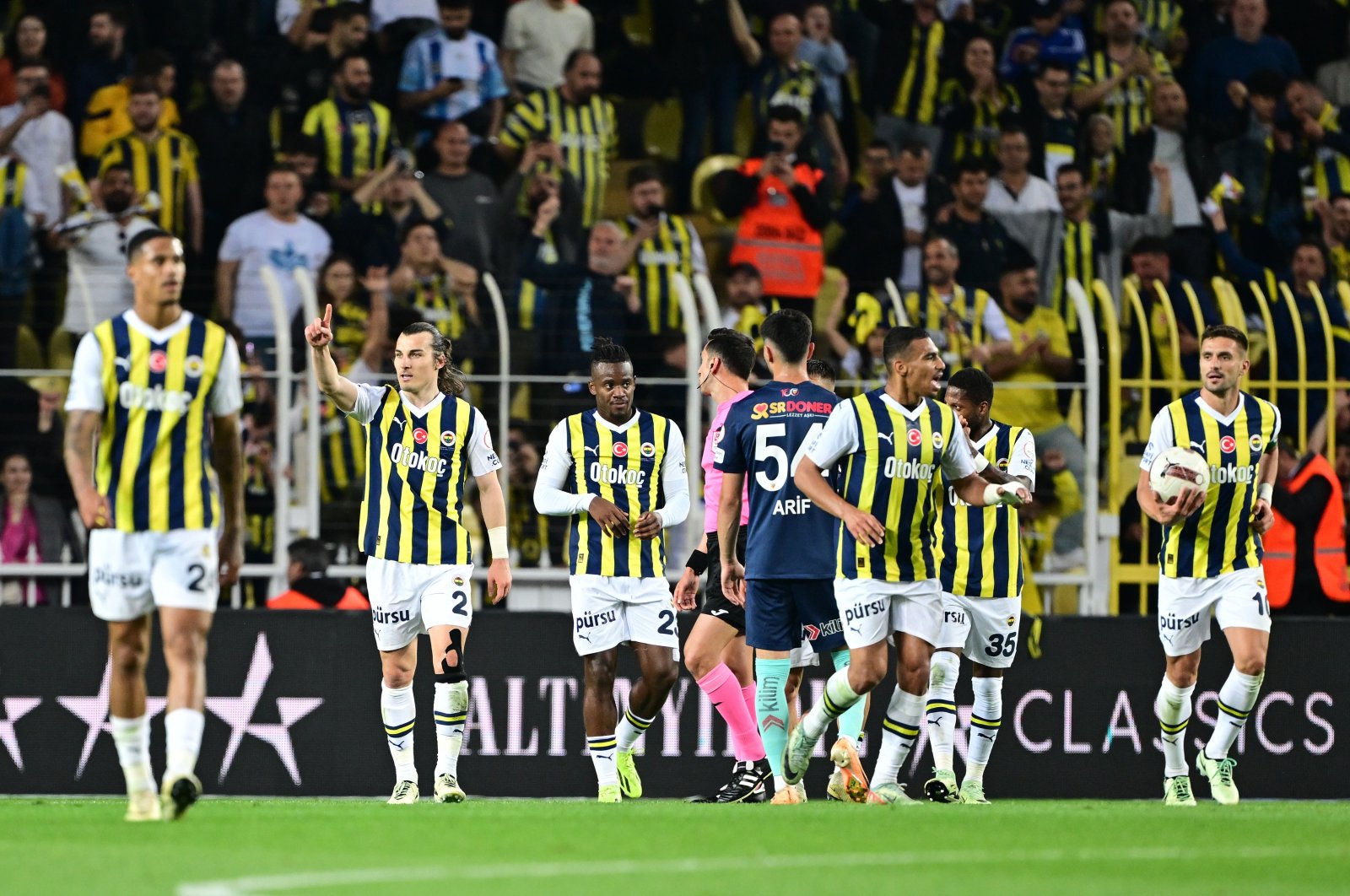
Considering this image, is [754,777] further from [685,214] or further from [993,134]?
[993,134]

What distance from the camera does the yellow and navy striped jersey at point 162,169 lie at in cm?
1460

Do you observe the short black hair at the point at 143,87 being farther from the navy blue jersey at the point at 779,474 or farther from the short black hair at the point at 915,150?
the navy blue jersey at the point at 779,474

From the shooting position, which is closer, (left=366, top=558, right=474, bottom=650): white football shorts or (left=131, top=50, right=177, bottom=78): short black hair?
(left=366, top=558, right=474, bottom=650): white football shorts

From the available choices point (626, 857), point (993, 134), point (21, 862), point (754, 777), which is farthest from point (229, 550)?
point (993, 134)

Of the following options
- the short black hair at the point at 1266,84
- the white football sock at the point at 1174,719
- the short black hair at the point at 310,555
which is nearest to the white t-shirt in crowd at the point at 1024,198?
the short black hair at the point at 1266,84

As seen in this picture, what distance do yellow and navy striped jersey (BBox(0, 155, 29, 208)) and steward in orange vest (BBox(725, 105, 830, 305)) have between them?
5.16 meters

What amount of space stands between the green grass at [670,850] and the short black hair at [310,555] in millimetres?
3737

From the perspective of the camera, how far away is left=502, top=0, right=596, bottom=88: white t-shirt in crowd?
16281mm

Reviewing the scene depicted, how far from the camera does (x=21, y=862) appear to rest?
6.01 metres

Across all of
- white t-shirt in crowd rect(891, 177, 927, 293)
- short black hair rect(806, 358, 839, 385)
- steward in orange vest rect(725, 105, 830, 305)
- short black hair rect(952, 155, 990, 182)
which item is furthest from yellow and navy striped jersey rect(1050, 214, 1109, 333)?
short black hair rect(806, 358, 839, 385)

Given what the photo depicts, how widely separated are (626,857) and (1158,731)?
21.3ft

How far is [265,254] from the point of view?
1427 centimetres

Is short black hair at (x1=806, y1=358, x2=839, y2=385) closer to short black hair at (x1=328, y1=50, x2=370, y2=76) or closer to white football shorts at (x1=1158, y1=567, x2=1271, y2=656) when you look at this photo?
white football shorts at (x1=1158, y1=567, x2=1271, y2=656)

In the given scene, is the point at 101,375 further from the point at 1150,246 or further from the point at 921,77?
the point at 921,77
